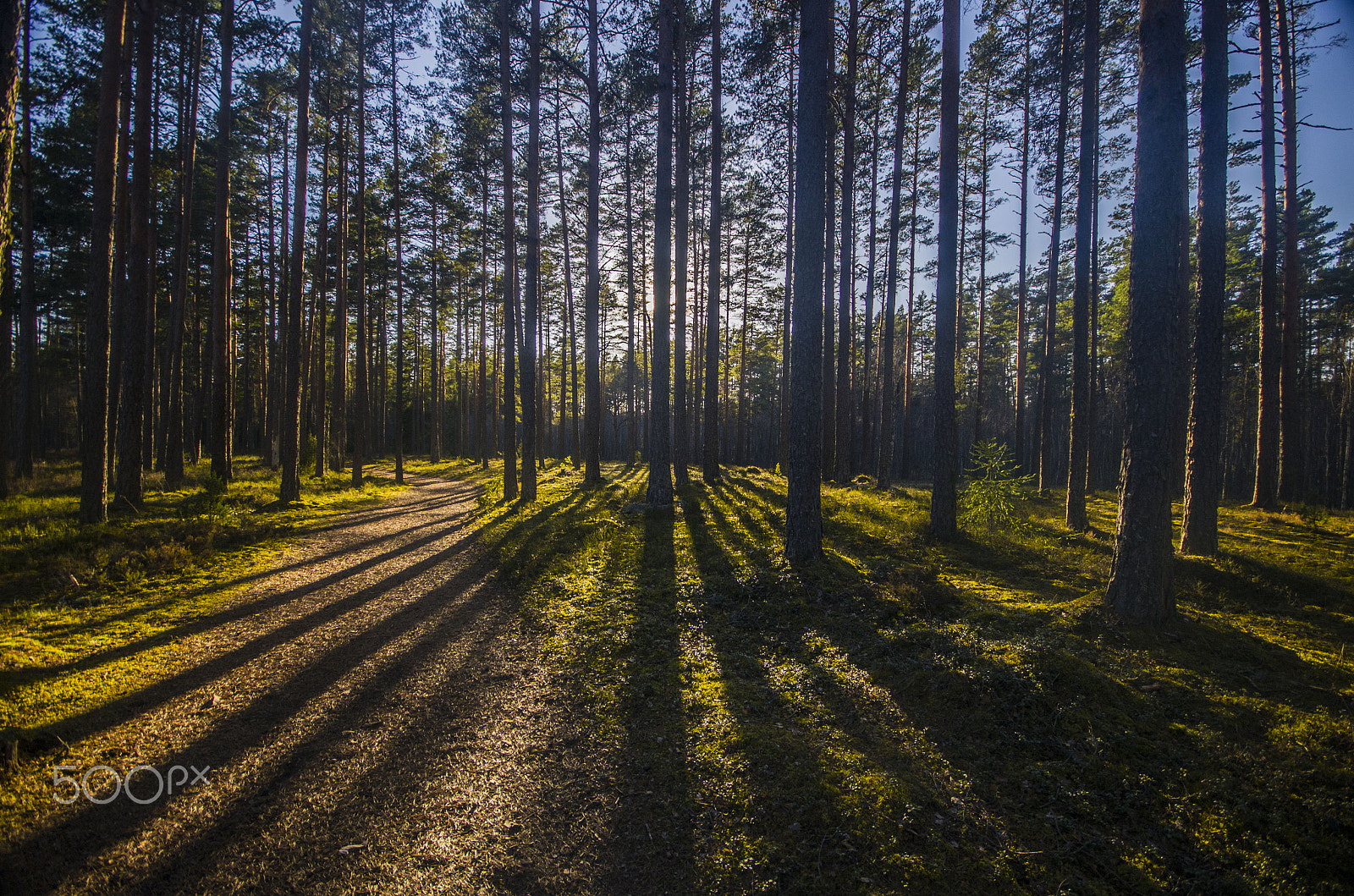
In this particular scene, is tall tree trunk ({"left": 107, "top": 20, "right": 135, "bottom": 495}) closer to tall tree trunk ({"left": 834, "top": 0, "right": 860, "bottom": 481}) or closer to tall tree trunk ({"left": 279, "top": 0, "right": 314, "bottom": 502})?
tall tree trunk ({"left": 279, "top": 0, "right": 314, "bottom": 502})

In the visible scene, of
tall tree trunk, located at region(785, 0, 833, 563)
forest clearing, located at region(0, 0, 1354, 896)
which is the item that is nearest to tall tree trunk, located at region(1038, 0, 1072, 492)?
forest clearing, located at region(0, 0, 1354, 896)

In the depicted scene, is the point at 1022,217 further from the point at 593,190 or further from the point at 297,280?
the point at 297,280

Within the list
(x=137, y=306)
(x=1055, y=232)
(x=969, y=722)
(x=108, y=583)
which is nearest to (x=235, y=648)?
(x=108, y=583)

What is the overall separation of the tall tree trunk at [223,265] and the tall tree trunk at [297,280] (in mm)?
1473

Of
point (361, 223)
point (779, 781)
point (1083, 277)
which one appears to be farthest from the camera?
point (361, 223)

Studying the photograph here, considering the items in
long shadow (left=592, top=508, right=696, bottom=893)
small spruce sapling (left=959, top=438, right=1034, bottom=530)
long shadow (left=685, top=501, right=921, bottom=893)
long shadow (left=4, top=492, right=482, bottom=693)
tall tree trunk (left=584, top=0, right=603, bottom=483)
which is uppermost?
tall tree trunk (left=584, top=0, right=603, bottom=483)

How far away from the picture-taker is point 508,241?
14.5m

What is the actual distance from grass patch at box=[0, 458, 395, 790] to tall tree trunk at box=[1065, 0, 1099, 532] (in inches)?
573

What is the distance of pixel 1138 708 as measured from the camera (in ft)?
11.8

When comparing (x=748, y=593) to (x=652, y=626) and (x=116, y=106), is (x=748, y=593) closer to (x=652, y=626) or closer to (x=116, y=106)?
(x=652, y=626)

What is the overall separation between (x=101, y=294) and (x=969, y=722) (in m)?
15.3

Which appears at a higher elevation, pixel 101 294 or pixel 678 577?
pixel 101 294

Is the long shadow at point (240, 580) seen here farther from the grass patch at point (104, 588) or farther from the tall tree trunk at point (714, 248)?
the tall tree trunk at point (714, 248)

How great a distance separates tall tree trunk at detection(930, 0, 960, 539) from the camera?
9.39 metres
